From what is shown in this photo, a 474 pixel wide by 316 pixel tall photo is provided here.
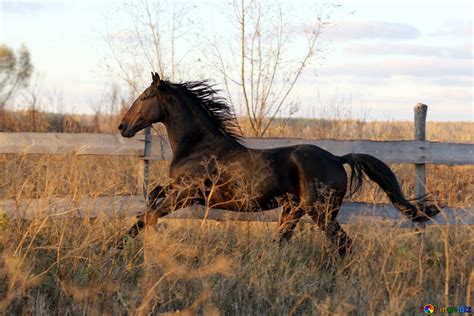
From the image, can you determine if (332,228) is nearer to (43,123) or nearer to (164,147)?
(164,147)

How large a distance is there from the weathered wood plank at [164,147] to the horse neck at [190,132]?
16.6 inches

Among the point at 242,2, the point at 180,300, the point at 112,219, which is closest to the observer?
→ the point at 180,300

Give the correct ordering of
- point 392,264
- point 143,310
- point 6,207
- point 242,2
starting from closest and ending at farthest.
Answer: point 143,310
point 392,264
point 6,207
point 242,2

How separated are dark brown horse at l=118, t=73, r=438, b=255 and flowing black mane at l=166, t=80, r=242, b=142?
0.05 ft

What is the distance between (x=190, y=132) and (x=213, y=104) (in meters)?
0.42

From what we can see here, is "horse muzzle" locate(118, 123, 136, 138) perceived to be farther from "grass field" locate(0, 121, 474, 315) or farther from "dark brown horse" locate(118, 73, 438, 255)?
"grass field" locate(0, 121, 474, 315)

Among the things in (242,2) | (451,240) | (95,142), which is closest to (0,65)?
(242,2)

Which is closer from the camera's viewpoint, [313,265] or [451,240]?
[313,265]

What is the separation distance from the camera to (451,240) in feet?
22.9

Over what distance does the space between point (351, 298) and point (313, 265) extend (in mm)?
1179

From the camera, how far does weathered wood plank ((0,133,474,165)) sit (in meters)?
7.16

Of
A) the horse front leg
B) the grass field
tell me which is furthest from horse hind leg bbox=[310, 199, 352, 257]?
the horse front leg

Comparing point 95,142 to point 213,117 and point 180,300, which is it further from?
point 180,300

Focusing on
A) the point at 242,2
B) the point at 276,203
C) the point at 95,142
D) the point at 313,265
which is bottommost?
the point at 313,265
